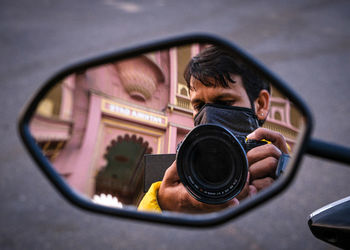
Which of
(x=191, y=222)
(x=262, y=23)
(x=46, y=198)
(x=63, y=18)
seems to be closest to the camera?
(x=191, y=222)

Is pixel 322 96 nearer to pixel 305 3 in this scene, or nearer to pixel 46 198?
pixel 305 3

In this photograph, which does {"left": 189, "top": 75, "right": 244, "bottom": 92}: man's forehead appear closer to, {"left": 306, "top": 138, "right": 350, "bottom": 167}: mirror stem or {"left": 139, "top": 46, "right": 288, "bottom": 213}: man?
{"left": 139, "top": 46, "right": 288, "bottom": 213}: man

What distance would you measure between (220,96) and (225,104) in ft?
0.07

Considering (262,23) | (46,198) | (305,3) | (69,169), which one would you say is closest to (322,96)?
(262,23)

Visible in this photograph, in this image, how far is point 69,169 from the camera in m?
0.79

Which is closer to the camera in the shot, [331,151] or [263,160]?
[331,151]

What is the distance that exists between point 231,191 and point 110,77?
45cm

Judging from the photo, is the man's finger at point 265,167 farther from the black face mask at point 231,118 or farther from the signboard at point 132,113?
the signboard at point 132,113

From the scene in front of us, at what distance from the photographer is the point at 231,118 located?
27.5 inches

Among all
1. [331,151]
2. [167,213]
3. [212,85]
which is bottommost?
[167,213]

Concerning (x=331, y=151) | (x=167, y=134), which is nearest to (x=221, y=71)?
(x=167, y=134)

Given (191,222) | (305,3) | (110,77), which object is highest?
(305,3)

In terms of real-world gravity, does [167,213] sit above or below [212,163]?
below

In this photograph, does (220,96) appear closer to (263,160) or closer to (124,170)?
(263,160)
